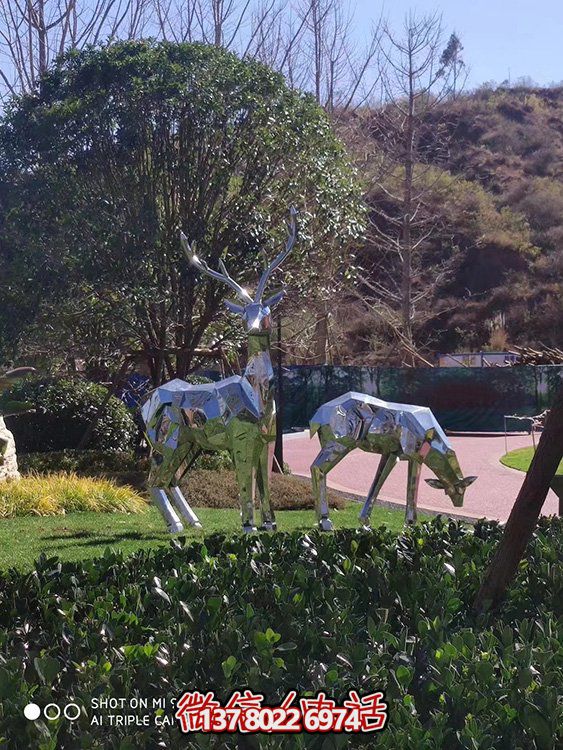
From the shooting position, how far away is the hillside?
50.1 meters

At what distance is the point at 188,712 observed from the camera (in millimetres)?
3250

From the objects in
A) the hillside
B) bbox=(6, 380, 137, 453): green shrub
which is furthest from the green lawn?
the hillside

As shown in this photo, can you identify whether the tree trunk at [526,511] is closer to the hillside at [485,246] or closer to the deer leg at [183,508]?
the deer leg at [183,508]

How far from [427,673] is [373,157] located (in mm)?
32437

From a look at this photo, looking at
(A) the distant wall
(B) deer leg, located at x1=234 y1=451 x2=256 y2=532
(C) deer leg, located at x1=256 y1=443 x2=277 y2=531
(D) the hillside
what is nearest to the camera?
(B) deer leg, located at x1=234 y1=451 x2=256 y2=532

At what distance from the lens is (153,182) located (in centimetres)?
1534

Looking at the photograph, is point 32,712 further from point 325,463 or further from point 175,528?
point 325,463

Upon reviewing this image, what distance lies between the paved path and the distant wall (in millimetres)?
3175

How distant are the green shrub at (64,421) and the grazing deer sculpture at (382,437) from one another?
7695mm

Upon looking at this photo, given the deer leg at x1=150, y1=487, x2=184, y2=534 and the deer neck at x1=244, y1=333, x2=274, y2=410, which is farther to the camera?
the deer leg at x1=150, y1=487, x2=184, y2=534

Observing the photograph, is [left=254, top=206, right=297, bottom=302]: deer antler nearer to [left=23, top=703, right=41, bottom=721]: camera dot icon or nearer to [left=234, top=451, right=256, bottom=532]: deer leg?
[left=234, top=451, right=256, bottom=532]: deer leg

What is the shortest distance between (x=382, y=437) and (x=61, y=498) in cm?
420

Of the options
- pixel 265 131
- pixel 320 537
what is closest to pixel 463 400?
pixel 265 131

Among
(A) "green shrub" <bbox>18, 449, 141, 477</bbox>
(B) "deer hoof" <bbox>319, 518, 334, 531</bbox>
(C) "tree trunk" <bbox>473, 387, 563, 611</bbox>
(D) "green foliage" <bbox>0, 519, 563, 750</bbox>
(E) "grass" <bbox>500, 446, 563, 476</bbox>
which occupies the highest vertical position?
(C) "tree trunk" <bbox>473, 387, 563, 611</bbox>
